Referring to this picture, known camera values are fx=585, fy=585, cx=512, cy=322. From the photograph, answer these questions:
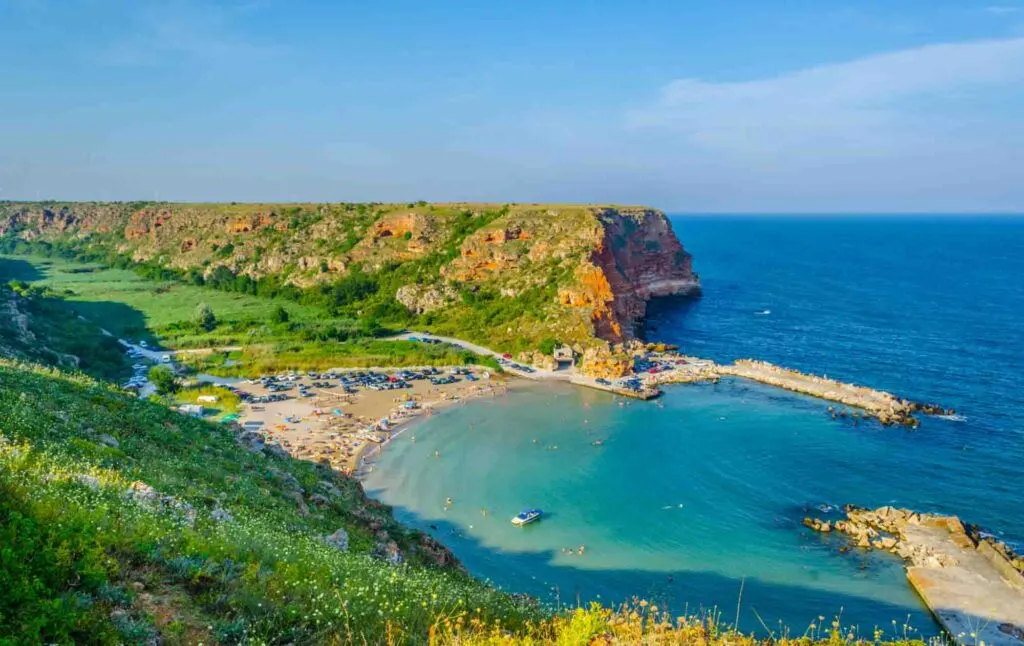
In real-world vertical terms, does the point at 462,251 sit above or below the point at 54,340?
above

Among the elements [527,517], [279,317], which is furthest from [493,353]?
[527,517]

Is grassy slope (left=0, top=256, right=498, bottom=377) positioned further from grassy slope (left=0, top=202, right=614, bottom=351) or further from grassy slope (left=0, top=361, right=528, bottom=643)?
grassy slope (left=0, top=361, right=528, bottom=643)

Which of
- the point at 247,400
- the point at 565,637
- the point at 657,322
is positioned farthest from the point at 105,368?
the point at 657,322

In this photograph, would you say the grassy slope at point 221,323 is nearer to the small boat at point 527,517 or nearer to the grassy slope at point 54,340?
the grassy slope at point 54,340

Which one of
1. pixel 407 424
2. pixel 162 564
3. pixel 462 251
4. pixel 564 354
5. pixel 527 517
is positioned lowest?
pixel 527 517

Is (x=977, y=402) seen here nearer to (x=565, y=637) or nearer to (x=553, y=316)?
(x=553, y=316)

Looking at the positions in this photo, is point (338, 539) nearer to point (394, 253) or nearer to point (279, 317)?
point (279, 317)

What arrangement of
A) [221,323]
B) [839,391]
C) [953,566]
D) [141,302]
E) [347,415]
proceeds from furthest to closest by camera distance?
[141,302]
[221,323]
[839,391]
[347,415]
[953,566]
